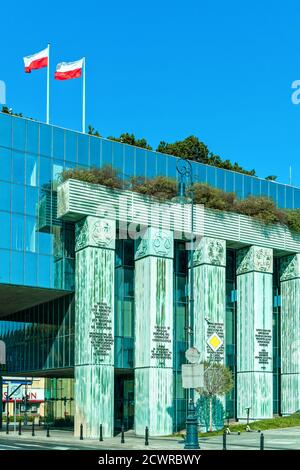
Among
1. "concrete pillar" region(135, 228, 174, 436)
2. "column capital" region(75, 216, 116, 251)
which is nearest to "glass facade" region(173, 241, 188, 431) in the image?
"concrete pillar" region(135, 228, 174, 436)

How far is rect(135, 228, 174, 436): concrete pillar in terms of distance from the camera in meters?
48.8

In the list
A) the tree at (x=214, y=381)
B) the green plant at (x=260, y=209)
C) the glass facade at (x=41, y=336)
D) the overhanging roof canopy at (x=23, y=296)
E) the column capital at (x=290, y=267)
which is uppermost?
the green plant at (x=260, y=209)

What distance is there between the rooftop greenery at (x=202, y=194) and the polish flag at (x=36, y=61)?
6926mm

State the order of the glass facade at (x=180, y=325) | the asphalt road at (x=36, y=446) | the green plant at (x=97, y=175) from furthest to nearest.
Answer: the glass facade at (x=180, y=325) < the green plant at (x=97, y=175) < the asphalt road at (x=36, y=446)

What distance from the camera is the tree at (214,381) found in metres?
48.8

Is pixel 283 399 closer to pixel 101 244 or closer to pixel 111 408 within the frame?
pixel 111 408

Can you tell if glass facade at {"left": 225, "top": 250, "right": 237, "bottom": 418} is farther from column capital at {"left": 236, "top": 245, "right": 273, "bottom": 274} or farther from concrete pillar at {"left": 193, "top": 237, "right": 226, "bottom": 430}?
concrete pillar at {"left": 193, "top": 237, "right": 226, "bottom": 430}

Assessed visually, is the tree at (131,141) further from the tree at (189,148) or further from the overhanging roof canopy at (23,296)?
the overhanging roof canopy at (23,296)

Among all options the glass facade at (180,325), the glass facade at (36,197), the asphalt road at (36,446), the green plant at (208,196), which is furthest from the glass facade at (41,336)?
the asphalt road at (36,446)

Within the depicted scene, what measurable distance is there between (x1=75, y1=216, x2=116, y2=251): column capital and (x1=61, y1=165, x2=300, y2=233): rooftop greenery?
7.99ft

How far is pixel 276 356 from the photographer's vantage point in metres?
58.8

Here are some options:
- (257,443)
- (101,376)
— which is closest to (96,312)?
(101,376)

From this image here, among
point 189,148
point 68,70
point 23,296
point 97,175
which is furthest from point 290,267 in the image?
point 189,148

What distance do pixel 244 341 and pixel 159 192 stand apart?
12.0 meters
